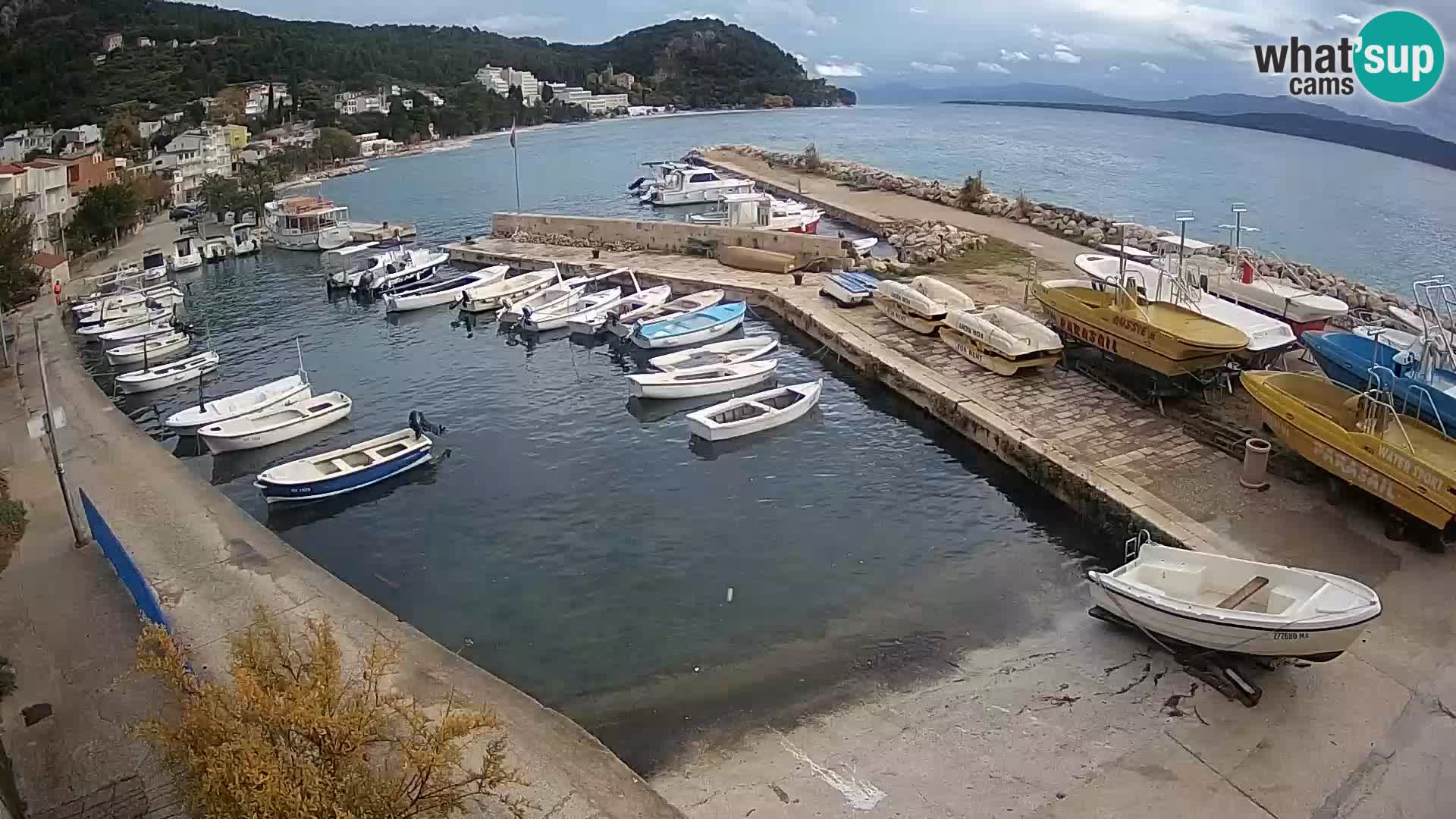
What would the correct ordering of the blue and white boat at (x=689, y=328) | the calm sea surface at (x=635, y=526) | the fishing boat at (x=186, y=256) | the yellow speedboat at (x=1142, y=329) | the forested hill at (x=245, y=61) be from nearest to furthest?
the calm sea surface at (x=635, y=526) < the yellow speedboat at (x=1142, y=329) < the blue and white boat at (x=689, y=328) < the fishing boat at (x=186, y=256) < the forested hill at (x=245, y=61)

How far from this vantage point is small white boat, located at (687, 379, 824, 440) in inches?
766

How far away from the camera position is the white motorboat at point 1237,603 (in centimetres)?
1033

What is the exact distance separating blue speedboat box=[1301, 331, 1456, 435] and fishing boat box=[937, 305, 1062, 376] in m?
4.83

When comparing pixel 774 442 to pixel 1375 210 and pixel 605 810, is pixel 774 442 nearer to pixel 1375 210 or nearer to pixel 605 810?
pixel 605 810

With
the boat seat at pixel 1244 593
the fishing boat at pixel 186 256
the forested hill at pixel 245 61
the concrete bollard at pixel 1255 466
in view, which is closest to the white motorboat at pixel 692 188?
the fishing boat at pixel 186 256

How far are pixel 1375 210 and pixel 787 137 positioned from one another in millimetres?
69404

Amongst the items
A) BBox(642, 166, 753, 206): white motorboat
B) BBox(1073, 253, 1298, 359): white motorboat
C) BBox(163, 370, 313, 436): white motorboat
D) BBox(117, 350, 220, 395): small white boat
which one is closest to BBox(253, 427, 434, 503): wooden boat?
BBox(163, 370, 313, 436): white motorboat

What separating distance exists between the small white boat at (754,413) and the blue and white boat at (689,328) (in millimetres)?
4443

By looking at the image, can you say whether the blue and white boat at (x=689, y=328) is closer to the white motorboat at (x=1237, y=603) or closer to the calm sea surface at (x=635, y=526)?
the calm sea surface at (x=635, y=526)

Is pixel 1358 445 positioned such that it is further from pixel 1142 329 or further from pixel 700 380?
pixel 700 380

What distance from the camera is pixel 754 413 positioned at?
2031 cm

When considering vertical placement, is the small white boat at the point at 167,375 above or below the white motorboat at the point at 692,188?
below

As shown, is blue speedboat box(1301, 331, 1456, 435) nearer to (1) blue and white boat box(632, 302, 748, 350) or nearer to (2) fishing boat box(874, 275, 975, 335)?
(2) fishing boat box(874, 275, 975, 335)

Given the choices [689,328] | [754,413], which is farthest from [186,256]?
[754,413]
